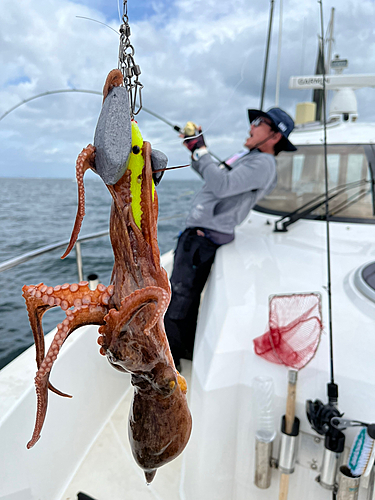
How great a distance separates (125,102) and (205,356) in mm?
1361

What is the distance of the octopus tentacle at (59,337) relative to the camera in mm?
635

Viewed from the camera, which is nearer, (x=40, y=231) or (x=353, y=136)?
(x=353, y=136)

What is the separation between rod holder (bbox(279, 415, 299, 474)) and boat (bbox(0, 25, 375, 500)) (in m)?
0.02

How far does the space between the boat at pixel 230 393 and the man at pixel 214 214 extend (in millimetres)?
156

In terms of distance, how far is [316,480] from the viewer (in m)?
1.34

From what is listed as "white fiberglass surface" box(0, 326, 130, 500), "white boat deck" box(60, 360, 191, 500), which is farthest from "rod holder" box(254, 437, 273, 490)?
"white fiberglass surface" box(0, 326, 130, 500)

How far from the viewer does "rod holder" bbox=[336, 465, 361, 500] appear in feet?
4.01

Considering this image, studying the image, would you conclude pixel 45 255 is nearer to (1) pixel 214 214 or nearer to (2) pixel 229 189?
(1) pixel 214 214

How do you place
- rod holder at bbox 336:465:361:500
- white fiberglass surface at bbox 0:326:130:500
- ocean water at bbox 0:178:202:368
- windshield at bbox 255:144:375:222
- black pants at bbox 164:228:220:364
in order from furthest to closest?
ocean water at bbox 0:178:202:368 → windshield at bbox 255:144:375:222 → black pants at bbox 164:228:220:364 → white fiberglass surface at bbox 0:326:130:500 → rod holder at bbox 336:465:361:500

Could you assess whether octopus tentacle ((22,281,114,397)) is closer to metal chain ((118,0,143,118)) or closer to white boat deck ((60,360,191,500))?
metal chain ((118,0,143,118))

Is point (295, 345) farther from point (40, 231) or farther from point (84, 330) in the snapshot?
point (40, 231)

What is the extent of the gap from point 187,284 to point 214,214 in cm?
58

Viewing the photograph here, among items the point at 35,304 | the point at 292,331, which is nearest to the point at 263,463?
the point at 292,331

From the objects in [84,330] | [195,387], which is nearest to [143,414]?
[195,387]
